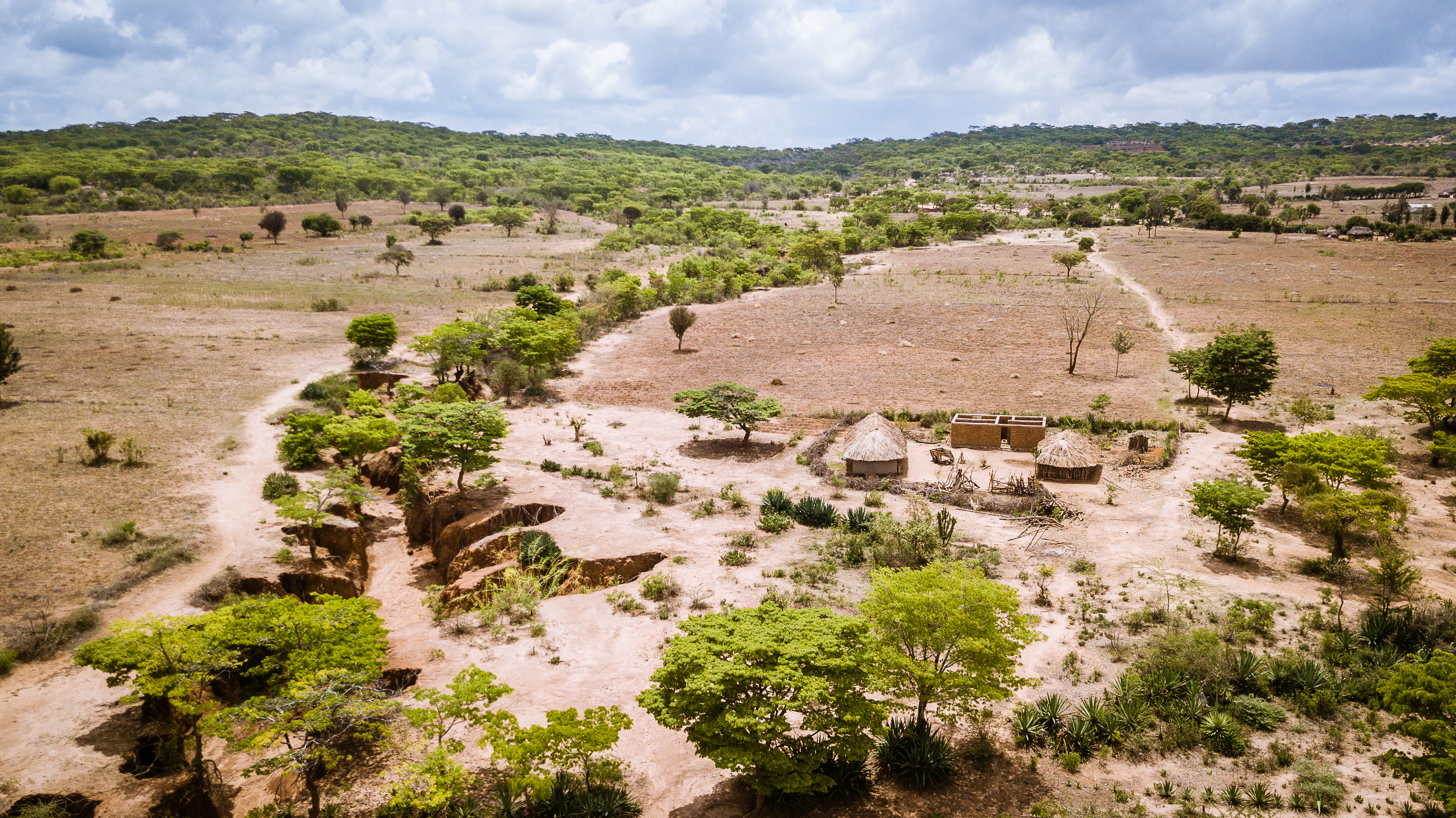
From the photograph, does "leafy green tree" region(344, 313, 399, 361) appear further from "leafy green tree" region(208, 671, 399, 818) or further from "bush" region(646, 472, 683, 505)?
"leafy green tree" region(208, 671, 399, 818)

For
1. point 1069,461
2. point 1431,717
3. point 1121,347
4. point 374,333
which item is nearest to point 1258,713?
point 1431,717

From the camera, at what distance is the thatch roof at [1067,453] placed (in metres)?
→ 21.2

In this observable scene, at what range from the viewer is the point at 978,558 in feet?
54.1

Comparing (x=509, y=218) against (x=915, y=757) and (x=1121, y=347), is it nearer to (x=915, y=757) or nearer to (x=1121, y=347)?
(x=1121, y=347)

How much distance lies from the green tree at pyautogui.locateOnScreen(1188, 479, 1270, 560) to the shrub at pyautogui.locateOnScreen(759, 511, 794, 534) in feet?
32.5

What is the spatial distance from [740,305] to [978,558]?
3441cm

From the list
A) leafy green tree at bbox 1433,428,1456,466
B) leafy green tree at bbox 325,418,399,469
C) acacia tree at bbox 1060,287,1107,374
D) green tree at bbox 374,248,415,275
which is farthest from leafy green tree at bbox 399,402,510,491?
green tree at bbox 374,248,415,275

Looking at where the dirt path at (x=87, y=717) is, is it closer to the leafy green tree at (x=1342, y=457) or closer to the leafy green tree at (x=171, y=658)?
the leafy green tree at (x=171, y=658)

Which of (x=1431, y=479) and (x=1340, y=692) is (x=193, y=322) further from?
(x=1431, y=479)

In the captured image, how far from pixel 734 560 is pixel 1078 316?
32864mm

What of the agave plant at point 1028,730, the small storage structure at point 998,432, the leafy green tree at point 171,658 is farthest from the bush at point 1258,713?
the leafy green tree at point 171,658

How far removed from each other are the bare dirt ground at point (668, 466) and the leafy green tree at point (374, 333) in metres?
1.70

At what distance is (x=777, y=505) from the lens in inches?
771

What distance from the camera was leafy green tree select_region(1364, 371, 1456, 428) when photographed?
21625mm
